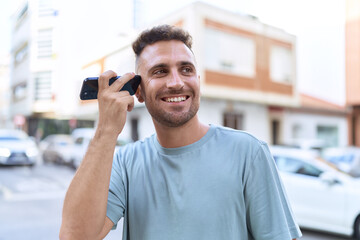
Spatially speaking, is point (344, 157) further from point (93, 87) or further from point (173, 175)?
point (93, 87)

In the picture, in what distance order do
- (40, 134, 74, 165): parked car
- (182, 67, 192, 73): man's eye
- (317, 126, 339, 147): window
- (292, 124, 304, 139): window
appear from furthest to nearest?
(317, 126, 339, 147): window → (292, 124, 304, 139): window → (40, 134, 74, 165): parked car → (182, 67, 192, 73): man's eye

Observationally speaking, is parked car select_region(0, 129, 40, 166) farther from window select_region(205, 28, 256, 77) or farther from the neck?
the neck

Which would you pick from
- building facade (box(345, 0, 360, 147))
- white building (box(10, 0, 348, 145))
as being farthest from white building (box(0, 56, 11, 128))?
building facade (box(345, 0, 360, 147))

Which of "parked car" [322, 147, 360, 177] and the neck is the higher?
the neck

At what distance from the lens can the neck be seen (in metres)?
1.19

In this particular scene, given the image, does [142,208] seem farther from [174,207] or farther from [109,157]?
[109,157]

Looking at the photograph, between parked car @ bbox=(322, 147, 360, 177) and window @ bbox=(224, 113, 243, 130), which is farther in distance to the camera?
window @ bbox=(224, 113, 243, 130)

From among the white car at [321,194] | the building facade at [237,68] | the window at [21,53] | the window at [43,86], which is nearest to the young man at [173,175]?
the white car at [321,194]

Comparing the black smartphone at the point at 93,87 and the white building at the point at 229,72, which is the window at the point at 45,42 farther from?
the black smartphone at the point at 93,87

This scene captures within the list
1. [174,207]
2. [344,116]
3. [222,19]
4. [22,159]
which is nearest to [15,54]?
[22,159]

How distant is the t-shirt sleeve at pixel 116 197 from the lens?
1.12 metres

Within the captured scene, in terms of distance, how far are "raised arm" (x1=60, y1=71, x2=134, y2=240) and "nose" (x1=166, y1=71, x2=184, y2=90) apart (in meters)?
0.19

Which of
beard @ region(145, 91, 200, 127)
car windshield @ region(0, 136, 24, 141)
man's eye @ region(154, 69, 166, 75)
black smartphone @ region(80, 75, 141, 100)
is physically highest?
man's eye @ region(154, 69, 166, 75)

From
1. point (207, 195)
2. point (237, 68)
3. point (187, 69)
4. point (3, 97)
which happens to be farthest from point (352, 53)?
point (3, 97)
